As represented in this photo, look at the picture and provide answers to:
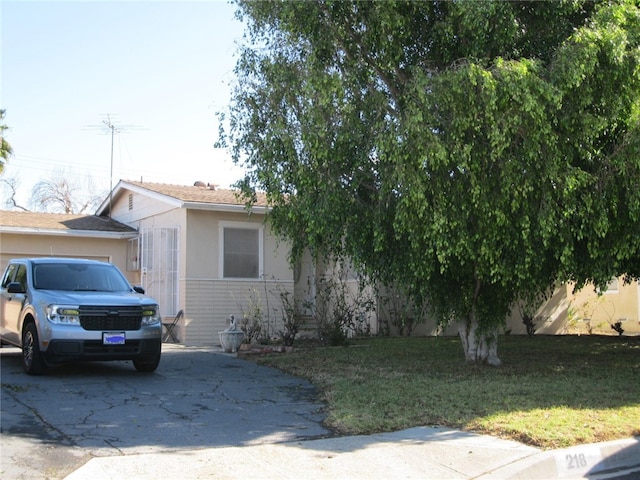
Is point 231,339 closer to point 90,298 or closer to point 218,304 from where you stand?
point 218,304

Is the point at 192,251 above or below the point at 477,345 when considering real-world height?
above

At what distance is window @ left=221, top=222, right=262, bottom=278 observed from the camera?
59.5 ft

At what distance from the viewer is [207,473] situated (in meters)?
6.00

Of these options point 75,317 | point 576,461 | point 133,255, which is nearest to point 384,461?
point 576,461

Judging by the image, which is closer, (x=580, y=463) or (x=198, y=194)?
(x=580, y=463)

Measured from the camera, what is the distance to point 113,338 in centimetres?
1035

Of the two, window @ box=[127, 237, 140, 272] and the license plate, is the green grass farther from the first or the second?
window @ box=[127, 237, 140, 272]

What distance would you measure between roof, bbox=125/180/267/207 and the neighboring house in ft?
5.14

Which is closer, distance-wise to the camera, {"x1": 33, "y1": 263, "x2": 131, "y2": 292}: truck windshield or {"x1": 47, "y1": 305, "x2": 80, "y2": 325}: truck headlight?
{"x1": 47, "y1": 305, "x2": 80, "y2": 325}: truck headlight

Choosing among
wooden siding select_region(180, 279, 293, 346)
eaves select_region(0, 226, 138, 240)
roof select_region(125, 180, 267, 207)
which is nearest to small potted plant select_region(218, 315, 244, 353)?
wooden siding select_region(180, 279, 293, 346)

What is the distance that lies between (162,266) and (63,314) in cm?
815

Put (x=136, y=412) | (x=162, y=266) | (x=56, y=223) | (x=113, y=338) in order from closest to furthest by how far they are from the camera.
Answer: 1. (x=136, y=412)
2. (x=113, y=338)
3. (x=162, y=266)
4. (x=56, y=223)

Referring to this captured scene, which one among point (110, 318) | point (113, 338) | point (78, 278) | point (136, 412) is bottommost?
point (136, 412)

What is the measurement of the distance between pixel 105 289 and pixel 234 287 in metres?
Answer: 6.58
